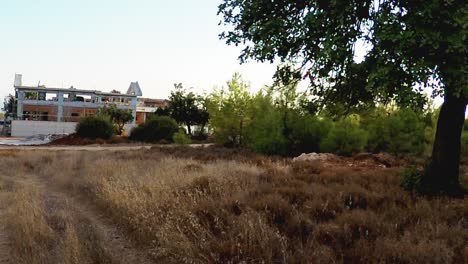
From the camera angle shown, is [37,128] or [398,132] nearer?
[398,132]

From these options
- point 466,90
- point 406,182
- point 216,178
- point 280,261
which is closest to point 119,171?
point 216,178

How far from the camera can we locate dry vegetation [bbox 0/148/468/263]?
5.75 meters

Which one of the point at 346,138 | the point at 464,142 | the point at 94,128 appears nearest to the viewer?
the point at 346,138

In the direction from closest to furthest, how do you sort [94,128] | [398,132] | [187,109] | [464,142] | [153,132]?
[464,142] → [398,132] → [94,128] → [153,132] → [187,109]

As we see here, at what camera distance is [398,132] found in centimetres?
2523

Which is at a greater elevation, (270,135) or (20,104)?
(20,104)

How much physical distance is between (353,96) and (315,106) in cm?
186

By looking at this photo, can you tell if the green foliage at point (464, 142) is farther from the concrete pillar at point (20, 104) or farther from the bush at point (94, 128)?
the concrete pillar at point (20, 104)

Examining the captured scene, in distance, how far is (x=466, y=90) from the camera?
23.1 ft

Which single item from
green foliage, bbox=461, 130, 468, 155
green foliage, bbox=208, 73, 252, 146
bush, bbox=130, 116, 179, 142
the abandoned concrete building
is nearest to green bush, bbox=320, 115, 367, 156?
green foliage, bbox=461, 130, 468, 155

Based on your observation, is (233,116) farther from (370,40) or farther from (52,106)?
(52,106)

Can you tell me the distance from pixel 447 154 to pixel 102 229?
8.26 meters

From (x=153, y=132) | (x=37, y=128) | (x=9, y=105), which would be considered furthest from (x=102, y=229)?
(x=9, y=105)

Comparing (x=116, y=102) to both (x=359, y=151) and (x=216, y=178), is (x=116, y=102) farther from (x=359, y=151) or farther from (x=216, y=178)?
(x=216, y=178)
